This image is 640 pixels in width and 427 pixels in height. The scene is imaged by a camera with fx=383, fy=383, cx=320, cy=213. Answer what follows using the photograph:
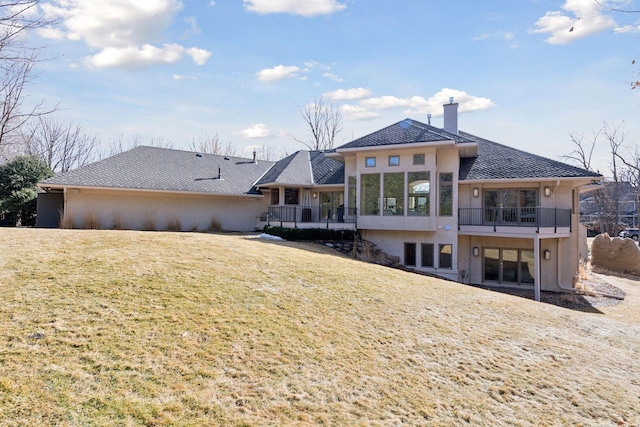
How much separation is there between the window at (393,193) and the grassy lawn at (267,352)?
8345 millimetres

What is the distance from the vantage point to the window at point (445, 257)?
1655 centimetres

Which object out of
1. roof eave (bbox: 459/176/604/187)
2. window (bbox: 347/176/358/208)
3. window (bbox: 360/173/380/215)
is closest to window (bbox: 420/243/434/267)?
window (bbox: 360/173/380/215)

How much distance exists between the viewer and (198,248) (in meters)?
10.5

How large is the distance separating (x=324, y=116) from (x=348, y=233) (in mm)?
27684

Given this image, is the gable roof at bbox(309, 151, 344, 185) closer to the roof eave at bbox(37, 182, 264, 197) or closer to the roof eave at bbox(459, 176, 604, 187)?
the roof eave at bbox(37, 182, 264, 197)

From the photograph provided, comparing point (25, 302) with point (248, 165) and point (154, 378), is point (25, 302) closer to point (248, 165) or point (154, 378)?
point (154, 378)

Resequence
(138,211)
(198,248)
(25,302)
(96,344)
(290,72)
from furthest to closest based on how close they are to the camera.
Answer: (290,72), (138,211), (198,248), (25,302), (96,344)

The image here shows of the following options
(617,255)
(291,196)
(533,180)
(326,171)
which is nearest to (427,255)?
(533,180)

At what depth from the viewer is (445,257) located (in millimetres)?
16625

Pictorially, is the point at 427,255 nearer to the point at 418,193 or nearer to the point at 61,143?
the point at 418,193

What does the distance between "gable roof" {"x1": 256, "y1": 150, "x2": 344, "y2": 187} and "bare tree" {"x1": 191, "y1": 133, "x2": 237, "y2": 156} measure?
22.8 metres

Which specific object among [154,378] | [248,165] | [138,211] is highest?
[248,165]

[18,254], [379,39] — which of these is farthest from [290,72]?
[18,254]

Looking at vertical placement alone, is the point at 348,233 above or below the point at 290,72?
below
